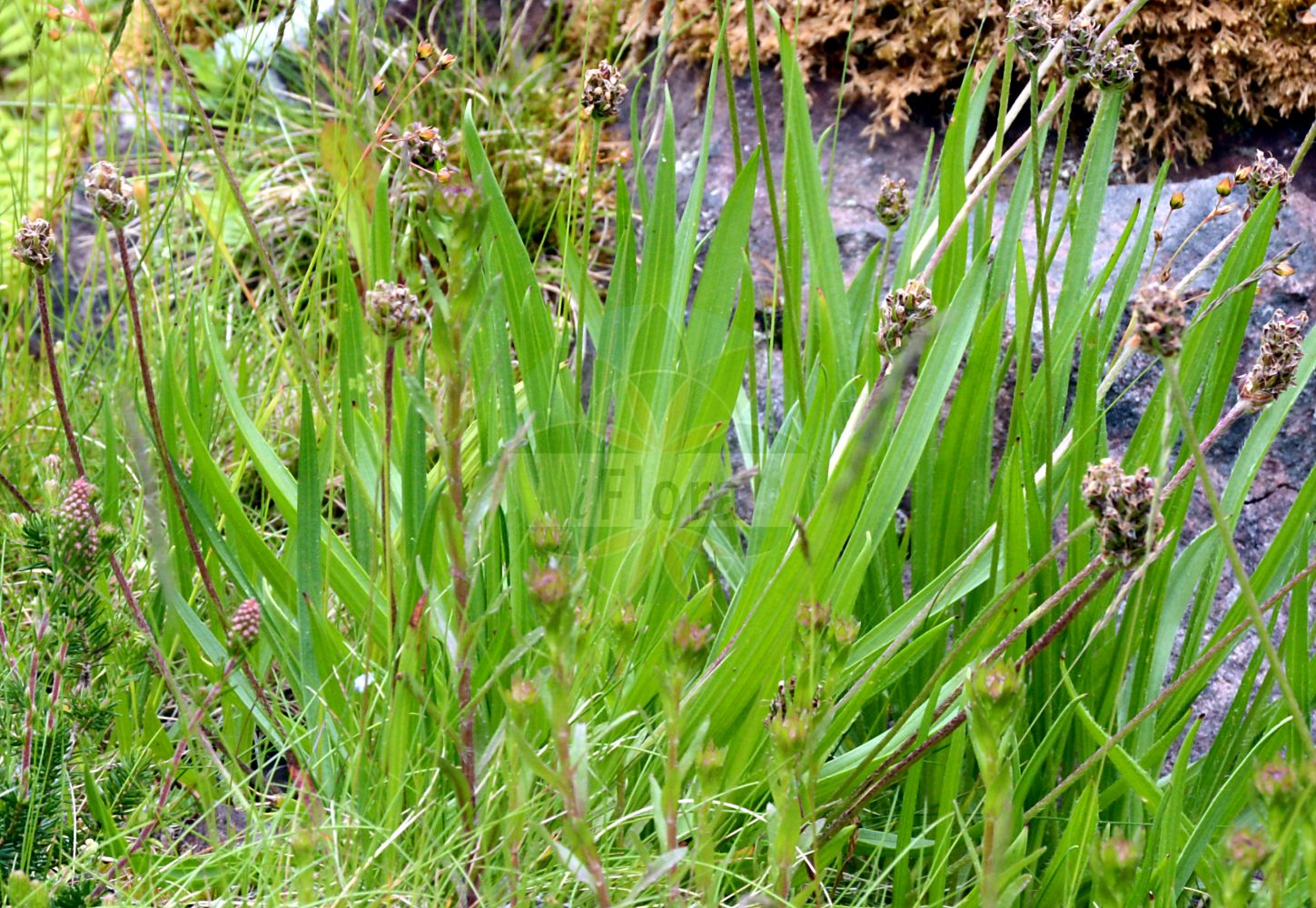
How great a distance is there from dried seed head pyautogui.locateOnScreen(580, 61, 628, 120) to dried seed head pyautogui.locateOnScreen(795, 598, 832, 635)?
0.60 metres

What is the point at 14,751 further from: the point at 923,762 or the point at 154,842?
the point at 923,762

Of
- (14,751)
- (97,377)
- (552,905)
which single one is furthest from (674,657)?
(97,377)

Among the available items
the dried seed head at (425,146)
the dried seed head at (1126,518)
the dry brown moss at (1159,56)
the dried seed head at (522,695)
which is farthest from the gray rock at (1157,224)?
the dried seed head at (522,695)

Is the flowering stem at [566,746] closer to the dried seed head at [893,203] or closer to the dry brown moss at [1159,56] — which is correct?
the dried seed head at [893,203]

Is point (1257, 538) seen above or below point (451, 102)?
below

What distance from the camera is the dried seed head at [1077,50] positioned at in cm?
109

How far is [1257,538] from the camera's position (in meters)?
1.85

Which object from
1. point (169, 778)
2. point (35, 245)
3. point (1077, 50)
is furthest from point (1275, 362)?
point (35, 245)

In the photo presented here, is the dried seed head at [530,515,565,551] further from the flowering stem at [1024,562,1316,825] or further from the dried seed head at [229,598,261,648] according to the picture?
the flowering stem at [1024,562,1316,825]

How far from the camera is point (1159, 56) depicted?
2254 millimetres

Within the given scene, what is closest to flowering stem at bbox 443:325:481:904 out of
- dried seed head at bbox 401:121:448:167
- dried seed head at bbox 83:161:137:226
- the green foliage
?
the green foliage

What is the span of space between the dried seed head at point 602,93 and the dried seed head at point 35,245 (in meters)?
0.57

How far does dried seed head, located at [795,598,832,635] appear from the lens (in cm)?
85

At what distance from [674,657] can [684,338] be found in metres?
0.69
